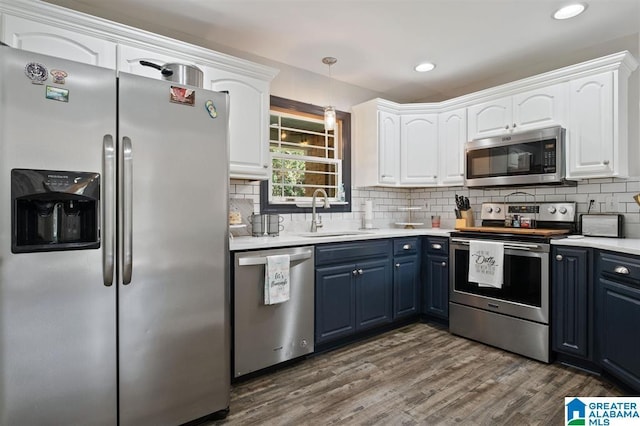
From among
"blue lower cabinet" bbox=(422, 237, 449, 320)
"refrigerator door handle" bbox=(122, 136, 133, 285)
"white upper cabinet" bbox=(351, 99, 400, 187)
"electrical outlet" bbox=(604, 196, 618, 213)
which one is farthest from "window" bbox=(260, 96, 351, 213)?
"electrical outlet" bbox=(604, 196, 618, 213)

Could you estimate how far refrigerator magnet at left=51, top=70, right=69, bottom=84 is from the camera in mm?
1517

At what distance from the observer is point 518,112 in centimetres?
328

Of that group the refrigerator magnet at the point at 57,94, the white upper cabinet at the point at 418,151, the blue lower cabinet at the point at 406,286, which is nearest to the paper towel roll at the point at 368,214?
the white upper cabinet at the point at 418,151

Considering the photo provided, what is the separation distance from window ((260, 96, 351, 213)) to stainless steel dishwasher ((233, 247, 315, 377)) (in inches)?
33.8

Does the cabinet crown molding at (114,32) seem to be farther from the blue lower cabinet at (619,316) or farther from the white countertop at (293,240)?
the blue lower cabinet at (619,316)

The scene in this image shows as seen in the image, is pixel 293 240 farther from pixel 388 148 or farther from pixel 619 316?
pixel 619 316

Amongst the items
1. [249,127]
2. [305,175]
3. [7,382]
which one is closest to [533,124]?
[305,175]

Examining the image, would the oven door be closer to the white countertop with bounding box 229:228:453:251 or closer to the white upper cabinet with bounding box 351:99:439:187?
the white countertop with bounding box 229:228:453:251

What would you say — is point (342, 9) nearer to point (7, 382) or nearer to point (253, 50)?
point (253, 50)

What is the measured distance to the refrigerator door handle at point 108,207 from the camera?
1.62 metres

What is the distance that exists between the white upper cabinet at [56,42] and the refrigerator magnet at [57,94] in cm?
72

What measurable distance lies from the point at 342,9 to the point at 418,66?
4.18 ft

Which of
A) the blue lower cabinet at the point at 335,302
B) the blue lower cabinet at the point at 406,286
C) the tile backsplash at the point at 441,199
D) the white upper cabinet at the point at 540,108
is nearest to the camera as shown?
the blue lower cabinet at the point at 335,302

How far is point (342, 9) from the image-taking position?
98.7 inches
